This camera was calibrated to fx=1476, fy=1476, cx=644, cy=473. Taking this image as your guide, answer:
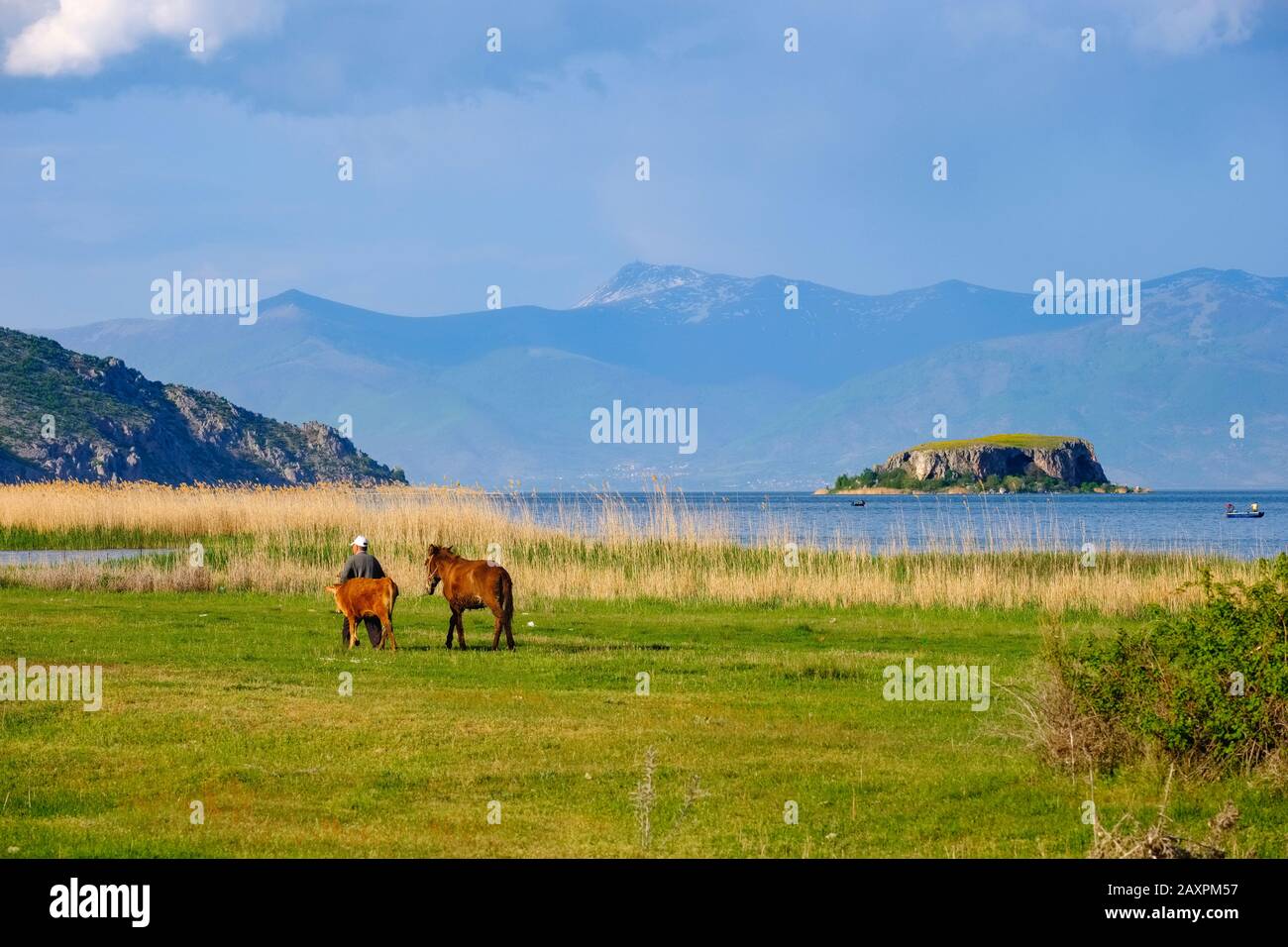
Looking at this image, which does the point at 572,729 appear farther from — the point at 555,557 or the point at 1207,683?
the point at 555,557

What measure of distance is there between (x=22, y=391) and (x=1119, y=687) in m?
111

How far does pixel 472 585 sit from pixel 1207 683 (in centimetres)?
1032

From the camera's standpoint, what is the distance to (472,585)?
65.1ft

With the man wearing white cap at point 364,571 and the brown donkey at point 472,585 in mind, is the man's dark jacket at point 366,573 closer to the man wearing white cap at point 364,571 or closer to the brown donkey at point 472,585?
the man wearing white cap at point 364,571

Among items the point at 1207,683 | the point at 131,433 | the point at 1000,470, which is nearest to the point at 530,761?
the point at 1207,683

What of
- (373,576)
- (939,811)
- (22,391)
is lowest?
(939,811)

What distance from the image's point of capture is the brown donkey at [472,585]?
19.7 meters

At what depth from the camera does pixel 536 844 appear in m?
10.1

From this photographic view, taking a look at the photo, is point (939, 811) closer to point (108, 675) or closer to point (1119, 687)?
point (1119, 687)

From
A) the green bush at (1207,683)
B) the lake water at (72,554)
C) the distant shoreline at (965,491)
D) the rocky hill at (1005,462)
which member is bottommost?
the green bush at (1207,683)

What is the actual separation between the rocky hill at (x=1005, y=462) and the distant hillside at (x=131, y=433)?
222 feet

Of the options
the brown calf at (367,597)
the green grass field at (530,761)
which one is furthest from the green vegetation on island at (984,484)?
the green grass field at (530,761)
